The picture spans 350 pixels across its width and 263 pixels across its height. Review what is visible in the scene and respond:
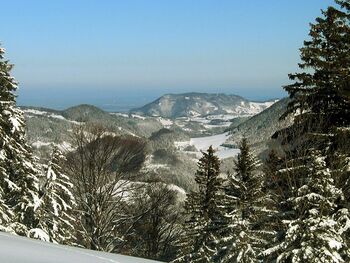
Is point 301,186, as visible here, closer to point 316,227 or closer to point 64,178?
point 316,227

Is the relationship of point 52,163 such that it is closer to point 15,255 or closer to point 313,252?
point 15,255

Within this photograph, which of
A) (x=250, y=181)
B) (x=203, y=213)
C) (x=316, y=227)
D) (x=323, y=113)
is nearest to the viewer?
(x=316, y=227)

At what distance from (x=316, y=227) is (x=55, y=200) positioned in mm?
10950

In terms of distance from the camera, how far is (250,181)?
1978 cm

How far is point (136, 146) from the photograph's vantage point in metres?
19.7

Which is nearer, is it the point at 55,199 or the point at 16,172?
the point at 16,172

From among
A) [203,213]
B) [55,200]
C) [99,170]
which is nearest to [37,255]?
[55,200]

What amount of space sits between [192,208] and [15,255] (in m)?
15.1

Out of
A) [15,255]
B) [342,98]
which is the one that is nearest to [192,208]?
[342,98]

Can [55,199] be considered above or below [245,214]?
above

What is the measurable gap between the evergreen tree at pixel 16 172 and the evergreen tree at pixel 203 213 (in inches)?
324

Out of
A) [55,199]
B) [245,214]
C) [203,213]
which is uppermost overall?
[55,199]

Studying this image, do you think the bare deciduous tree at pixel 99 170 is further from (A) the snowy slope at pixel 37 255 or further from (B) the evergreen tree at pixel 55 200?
(A) the snowy slope at pixel 37 255

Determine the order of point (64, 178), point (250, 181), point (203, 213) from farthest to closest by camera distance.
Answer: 1. point (203, 213)
2. point (250, 181)
3. point (64, 178)
